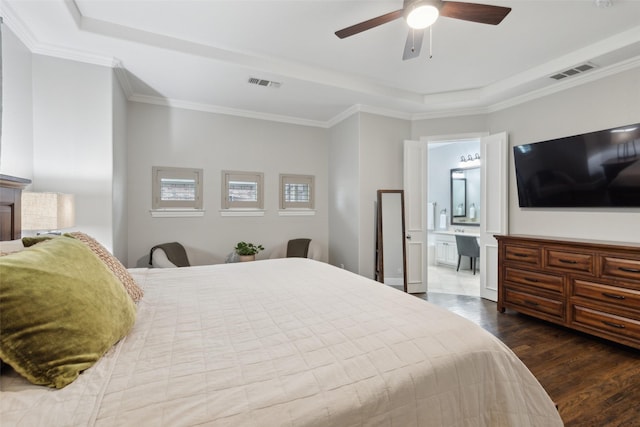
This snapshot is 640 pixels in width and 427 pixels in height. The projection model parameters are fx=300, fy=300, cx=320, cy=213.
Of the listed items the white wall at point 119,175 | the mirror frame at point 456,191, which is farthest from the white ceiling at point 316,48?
the mirror frame at point 456,191

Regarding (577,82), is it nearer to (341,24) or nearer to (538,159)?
(538,159)

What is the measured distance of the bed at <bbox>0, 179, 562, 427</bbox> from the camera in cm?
77

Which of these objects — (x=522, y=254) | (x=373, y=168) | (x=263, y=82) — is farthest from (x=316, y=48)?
(x=522, y=254)

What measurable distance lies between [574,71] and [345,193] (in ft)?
9.84

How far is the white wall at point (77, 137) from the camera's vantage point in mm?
2719

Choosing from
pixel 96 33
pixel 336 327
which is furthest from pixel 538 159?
pixel 96 33

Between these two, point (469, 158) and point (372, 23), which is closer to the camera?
point (372, 23)

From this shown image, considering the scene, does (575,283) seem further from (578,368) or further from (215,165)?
(215,165)

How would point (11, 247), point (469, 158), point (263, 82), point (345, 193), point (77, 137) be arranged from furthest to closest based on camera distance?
1. point (469, 158)
2. point (345, 193)
3. point (263, 82)
4. point (77, 137)
5. point (11, 247)

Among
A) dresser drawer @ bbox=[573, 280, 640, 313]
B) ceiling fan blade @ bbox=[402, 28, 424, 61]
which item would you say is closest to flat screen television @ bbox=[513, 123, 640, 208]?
dresser drawer @ bbox=[573, 280, 640, 313]

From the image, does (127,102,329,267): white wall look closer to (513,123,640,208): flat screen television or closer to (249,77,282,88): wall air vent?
(249,77,282,88): wall air vent

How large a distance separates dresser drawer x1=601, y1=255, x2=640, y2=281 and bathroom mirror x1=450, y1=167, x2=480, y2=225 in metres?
3.69

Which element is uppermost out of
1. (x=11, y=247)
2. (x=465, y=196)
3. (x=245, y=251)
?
(x=465, y=196)

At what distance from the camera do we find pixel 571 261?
2979mm
